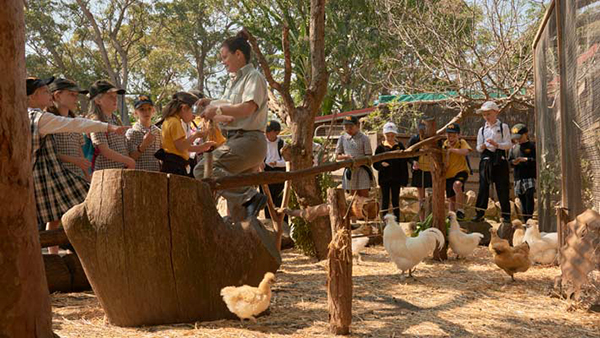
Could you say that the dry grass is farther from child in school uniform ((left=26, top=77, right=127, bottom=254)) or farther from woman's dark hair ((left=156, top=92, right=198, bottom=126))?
woman's dark hair ((left=156, top=92, right=198, bottom=126))

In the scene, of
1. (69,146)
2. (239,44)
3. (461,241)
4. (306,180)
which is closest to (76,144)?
(69,146)

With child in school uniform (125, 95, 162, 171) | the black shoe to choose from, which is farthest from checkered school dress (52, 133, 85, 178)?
the black shoe

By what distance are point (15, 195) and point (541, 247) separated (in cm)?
511

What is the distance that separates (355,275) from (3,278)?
381 centimetres

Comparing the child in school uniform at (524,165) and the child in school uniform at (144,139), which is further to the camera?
the child in school uniform at (524,165)

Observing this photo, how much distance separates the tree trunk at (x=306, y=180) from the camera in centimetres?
666

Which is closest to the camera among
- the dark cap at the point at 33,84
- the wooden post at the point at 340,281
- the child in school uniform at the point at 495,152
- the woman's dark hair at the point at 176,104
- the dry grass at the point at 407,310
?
the wooden post at the point at 340,281

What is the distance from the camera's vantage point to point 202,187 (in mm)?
3859

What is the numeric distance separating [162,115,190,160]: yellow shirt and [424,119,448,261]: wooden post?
107 inches

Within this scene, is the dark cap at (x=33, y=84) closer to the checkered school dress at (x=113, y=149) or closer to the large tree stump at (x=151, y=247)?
the checkered school dress at (x=113, y=149)

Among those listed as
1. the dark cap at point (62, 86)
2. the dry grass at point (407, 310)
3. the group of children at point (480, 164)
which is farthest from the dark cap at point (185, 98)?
the group of children at point (480, 164)

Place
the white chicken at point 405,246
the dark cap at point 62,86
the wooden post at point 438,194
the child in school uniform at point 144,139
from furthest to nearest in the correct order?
→ the wooden post at point 438,194 < the child in school uniform at point 144,139 < the white chicken at point 405,246 < the dark cap at point 62,86

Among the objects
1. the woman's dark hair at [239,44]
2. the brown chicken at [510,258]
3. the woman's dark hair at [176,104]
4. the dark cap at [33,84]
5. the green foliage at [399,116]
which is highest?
the green foliage at [399,116]

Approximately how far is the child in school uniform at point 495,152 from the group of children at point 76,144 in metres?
4.23
